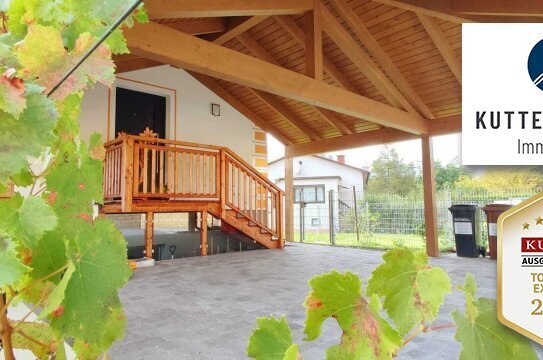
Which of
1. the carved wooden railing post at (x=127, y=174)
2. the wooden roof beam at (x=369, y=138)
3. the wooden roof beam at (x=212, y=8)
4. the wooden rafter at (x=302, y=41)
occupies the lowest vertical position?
the carved wooden railing post at (x=127, y=174)

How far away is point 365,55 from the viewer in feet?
18.4

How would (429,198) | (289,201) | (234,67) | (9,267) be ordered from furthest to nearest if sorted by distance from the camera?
(289,201) < (429,198) < (234,67) < (9,267)

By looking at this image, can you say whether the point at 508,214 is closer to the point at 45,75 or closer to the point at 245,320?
the point at 45,75

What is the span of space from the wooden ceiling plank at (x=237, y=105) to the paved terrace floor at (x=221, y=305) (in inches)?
139

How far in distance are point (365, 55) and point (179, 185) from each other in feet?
12.9

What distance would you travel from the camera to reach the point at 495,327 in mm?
273

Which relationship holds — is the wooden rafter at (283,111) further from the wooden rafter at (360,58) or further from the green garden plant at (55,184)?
the green garden plant at (55,184)

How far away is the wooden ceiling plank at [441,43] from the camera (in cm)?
477

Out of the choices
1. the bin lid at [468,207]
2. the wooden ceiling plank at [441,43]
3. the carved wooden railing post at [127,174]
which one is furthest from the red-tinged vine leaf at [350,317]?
the bin lid at [468,207]

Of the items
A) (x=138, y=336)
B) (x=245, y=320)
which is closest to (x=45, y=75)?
(x=138, y=336)

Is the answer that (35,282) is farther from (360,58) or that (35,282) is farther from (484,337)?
(360,58)

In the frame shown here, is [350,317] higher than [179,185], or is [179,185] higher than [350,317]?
[179,185]

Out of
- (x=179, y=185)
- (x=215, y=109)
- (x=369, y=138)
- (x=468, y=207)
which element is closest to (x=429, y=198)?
(x=468, y=207)

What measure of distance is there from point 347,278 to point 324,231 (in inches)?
380
